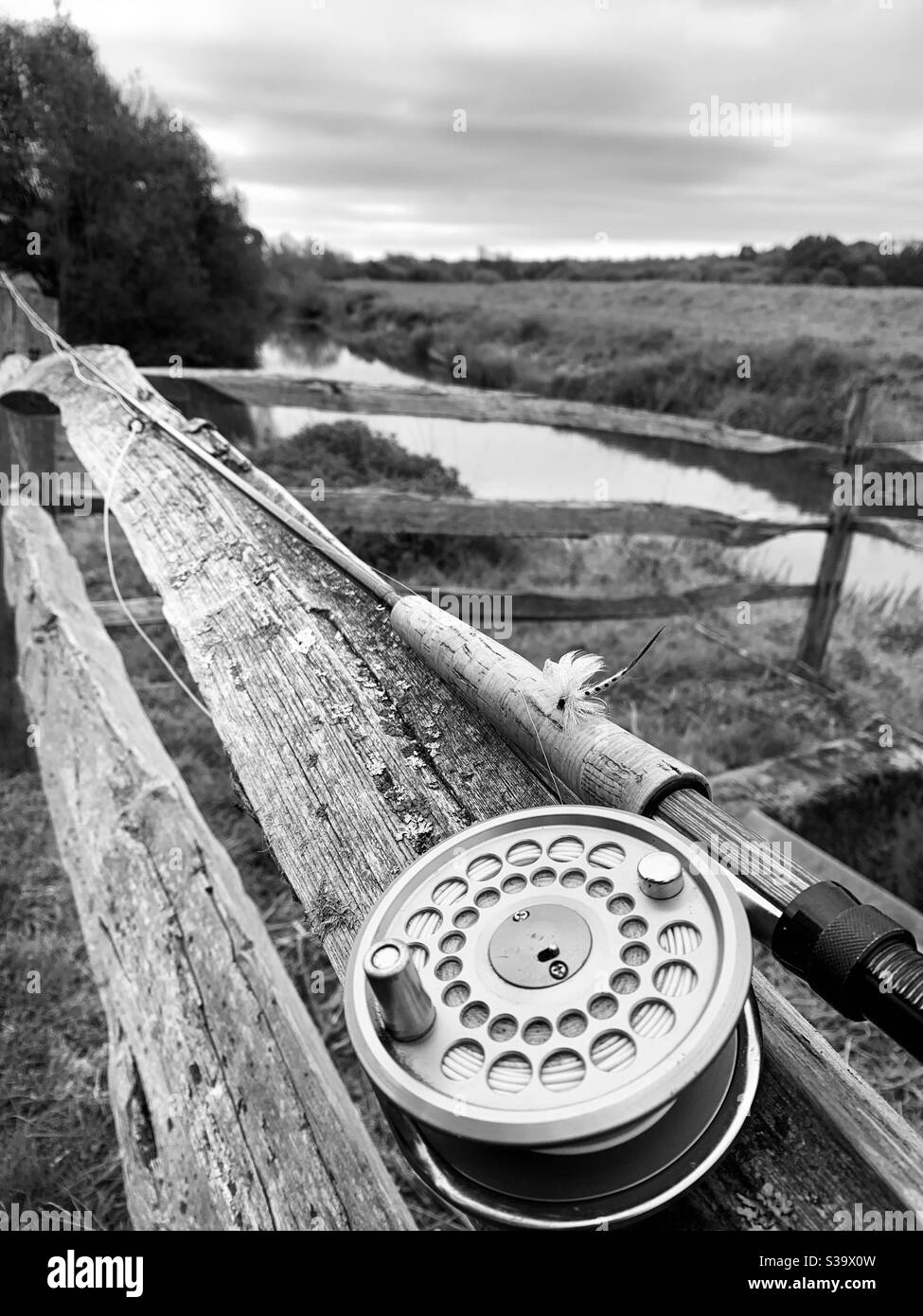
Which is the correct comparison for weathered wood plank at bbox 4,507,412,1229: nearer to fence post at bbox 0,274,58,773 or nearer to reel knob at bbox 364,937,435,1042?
reel knob at bbox 364,937,435,1042

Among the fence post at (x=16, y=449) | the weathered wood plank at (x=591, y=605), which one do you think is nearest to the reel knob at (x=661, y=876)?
the weathered wood plank at (x=591, y=605)

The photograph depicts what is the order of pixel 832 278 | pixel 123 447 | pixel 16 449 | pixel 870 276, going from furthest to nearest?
pixel 832 278 → pixel 870 276 → pixel 16 449 → pixel 123 447

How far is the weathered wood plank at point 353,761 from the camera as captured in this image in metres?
0.80

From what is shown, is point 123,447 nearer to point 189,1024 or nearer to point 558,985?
point 189,1024

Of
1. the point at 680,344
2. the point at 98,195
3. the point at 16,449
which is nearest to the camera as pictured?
the point at 16,449

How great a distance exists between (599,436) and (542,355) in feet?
41.8

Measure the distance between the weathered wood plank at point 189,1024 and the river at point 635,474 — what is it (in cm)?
652

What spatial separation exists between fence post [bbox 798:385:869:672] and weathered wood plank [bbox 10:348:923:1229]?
4444 mm

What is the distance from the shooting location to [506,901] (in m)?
0.90

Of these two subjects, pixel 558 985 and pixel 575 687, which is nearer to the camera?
pixel 558 985

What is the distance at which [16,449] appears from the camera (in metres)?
4.17

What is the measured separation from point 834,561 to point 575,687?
4.92 m

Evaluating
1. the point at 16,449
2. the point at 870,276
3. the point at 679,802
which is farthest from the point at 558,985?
the point at 870,276
